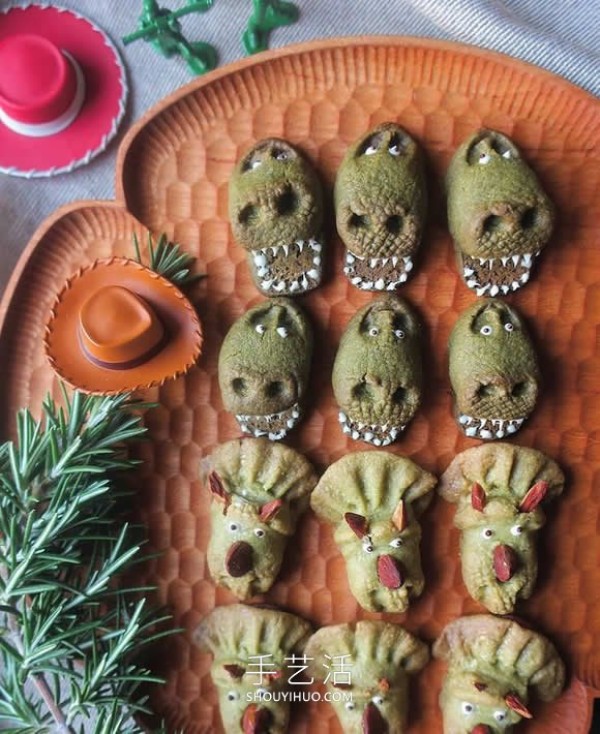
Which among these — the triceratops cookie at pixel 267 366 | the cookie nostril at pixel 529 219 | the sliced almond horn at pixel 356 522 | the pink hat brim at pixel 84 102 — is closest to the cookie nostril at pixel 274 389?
the triceratops cookie at pixel 267 366

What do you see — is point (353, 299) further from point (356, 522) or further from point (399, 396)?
point (356, 522)

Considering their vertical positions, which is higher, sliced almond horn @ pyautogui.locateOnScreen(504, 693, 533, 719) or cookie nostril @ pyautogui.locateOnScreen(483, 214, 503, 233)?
cookie nostril @ pyautogui.locateOnScreen(483, 214, 503, 233)

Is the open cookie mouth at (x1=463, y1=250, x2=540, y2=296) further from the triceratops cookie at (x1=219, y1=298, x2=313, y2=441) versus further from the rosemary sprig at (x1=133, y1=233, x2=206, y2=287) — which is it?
the rosemary sprig at (x1=133, y1=233, x2=206, y2=287)

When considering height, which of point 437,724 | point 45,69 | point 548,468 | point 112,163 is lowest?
point 437,724

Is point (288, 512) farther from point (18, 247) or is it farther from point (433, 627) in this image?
point (18, 247)

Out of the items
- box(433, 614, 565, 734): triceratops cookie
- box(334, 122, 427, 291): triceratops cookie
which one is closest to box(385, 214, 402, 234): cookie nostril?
box(334, 122, 427, 291): triceratops cookie

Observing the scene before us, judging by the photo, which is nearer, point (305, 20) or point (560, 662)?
point (560, 662)

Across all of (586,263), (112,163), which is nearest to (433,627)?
(586,263)
